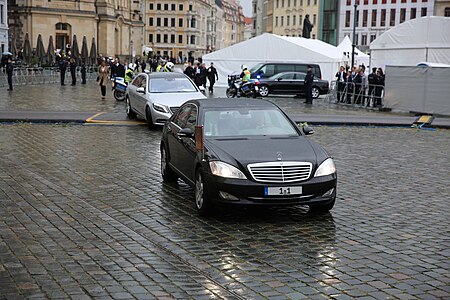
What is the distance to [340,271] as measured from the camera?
7.06 m

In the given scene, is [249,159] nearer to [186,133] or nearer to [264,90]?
[186,133]

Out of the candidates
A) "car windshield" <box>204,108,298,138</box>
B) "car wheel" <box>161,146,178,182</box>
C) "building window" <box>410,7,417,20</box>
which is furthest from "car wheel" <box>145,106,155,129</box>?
"building window" <box>410,7,417,20</box>

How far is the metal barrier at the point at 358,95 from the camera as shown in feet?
105

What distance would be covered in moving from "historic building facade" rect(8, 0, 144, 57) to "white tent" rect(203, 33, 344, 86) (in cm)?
3425

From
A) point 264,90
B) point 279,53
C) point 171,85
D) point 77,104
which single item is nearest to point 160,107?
point 171,85

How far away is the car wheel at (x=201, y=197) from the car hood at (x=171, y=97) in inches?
416

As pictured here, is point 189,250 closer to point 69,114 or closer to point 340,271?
point 340,271

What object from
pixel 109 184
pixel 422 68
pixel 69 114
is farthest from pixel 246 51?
pixel 109 184

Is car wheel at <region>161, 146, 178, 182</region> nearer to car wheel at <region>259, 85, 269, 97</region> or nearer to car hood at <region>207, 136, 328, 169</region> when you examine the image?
car hood at <region>207, 136, 328, 169</region>

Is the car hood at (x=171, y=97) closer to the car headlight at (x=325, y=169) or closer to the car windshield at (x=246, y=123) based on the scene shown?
the car windshield at (x=246, y=123)

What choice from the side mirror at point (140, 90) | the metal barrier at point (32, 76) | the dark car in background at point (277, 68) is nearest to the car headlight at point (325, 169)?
the side mirror at point (140, 90)

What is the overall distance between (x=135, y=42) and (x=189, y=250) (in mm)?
102202

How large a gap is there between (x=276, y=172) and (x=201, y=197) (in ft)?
3.64

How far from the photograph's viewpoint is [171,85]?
21.5 metres
